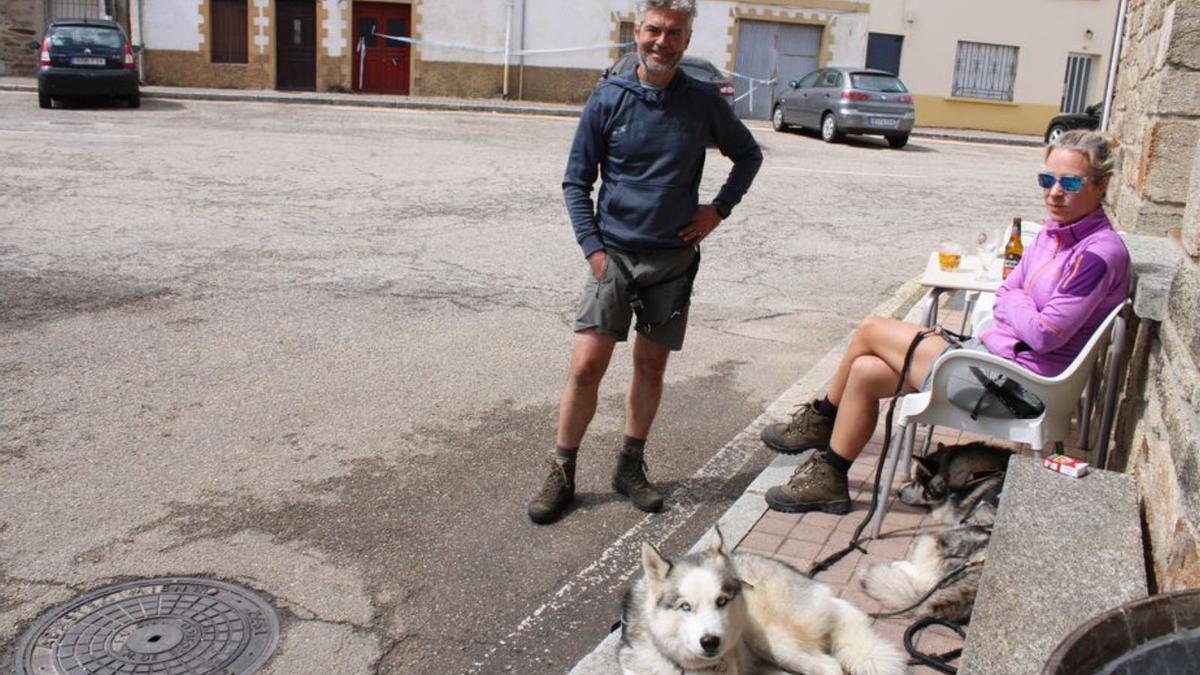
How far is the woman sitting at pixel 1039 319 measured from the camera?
391 centimetres

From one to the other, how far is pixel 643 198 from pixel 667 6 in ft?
2.29

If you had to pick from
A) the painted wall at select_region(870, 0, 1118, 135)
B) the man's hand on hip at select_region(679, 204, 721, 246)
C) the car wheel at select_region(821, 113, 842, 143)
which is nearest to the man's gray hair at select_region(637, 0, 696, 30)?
the man's hand on hip at select_region(679, 204, 721, 246)

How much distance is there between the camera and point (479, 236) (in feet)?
33.7

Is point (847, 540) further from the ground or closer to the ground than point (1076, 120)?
closer to the ground

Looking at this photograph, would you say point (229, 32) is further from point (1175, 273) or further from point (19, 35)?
point (1175, 273)

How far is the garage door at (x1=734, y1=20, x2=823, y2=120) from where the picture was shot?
101 ft

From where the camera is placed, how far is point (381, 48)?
2939cm

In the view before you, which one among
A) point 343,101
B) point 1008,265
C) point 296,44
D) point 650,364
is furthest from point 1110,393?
point 296,44

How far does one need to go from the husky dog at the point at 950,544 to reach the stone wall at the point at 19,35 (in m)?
29.4

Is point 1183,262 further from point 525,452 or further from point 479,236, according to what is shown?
point 479,236

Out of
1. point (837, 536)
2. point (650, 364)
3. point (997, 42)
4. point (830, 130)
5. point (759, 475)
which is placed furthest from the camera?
point (997, 42)

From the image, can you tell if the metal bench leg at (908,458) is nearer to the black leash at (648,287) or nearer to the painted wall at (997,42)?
the black leash at (648,287)

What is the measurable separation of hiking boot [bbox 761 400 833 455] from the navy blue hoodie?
1.16m

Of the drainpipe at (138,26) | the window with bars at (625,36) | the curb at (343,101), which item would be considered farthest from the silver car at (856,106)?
the drainpipe at (138,26)
